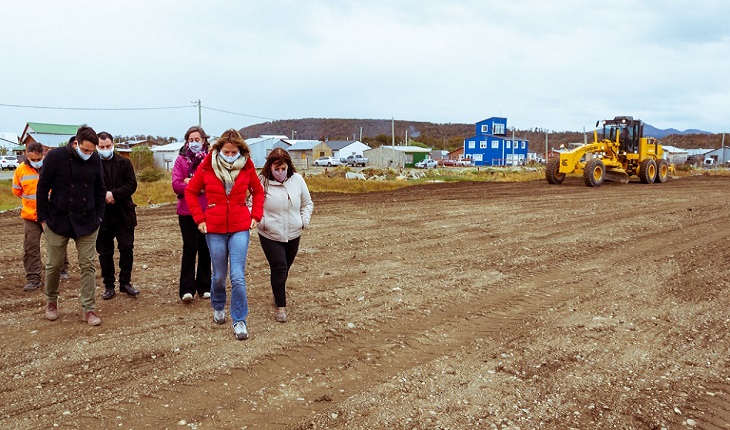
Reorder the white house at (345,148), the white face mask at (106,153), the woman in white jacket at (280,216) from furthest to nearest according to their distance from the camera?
1. the white house at (345,148)
2. the white face mask at (106,153)
3. the woman in white jacket at (280,216)

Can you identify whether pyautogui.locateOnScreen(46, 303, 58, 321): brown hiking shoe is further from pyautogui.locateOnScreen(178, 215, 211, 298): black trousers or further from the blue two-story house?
the blue two-story house

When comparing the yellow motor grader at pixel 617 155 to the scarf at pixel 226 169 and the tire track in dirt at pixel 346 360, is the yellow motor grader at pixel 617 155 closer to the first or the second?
the tire track in dirt at pixel 346 360

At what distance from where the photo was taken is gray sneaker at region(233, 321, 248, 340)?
4.77m

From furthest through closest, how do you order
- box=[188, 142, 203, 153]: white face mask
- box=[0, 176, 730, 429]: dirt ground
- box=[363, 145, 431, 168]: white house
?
1. box=[363, 145, 431, 168]: white house
2. box=[188, 142, 203, 153]: white face mask
3. box=[0, 176, 730, 429]: dirt ground

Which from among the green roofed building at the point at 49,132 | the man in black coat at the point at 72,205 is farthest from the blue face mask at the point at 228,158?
the green roofed building at the point at 49,132

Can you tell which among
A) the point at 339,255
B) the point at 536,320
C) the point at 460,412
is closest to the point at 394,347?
the point at 460,412

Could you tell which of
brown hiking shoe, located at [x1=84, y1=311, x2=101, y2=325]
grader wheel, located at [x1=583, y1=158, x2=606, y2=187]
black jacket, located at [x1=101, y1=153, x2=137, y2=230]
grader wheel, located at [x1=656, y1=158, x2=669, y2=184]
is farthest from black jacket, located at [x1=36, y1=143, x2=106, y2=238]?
grader wheel, located at [x1=656, y1=158, x2=669, y2=184]

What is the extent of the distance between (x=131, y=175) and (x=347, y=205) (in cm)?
926

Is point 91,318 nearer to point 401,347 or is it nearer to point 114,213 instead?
point 114,213

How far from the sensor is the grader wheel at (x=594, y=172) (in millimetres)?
20594

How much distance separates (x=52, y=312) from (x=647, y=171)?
2298 centimetres

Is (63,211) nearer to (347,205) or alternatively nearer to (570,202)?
(347,205)

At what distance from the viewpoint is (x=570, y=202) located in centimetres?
1559

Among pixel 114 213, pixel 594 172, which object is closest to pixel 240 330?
pixel 114 213
